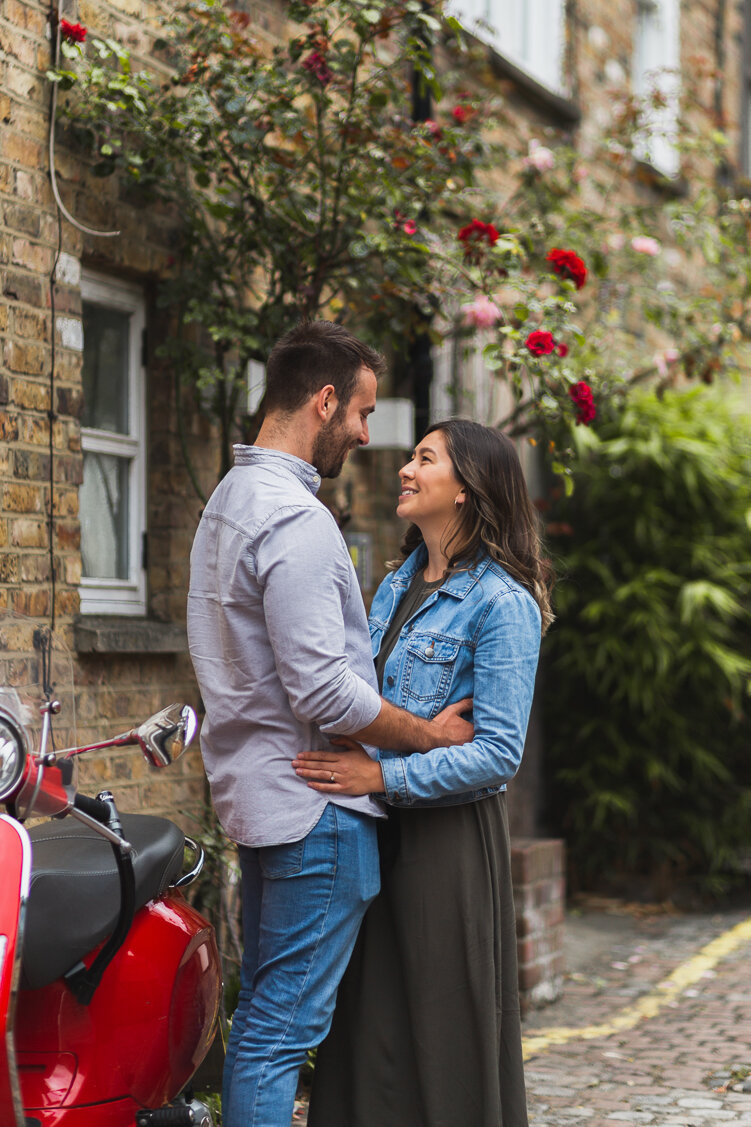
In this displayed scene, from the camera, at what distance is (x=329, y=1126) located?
9.85 ft

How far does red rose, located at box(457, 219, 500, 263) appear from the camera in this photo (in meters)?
4.82

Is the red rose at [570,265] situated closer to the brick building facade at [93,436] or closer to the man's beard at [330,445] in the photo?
the brick building facade at [93,436]

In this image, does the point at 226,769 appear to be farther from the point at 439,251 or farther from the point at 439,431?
the point at 439,251

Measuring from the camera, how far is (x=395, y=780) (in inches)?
108

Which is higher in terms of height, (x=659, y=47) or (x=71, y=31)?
(x=659, y=47)

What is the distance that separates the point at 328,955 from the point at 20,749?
3.02ft

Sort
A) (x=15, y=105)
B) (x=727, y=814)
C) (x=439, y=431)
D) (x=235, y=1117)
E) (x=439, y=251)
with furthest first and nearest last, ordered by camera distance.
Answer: (x=727, y=814) < (x=439, y=251) < (x=15, y=105) < (x=439, y=431) < (x=235, y=1117)

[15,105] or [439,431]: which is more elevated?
[15,105]

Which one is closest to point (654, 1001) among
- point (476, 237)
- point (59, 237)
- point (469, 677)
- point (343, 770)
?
point (469, 677)

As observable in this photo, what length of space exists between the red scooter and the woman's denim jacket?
567 mm

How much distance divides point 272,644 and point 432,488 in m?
0.72

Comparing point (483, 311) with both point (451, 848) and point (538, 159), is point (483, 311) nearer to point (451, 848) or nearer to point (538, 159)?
point (538, 159)

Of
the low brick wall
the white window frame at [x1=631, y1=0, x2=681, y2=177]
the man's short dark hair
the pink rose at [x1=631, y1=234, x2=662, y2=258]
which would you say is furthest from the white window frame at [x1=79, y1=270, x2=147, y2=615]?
the white window frame at [x1=631, y1=0, x2=681, y2=177]

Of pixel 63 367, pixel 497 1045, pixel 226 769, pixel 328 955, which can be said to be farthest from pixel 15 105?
pixel 497 1045
